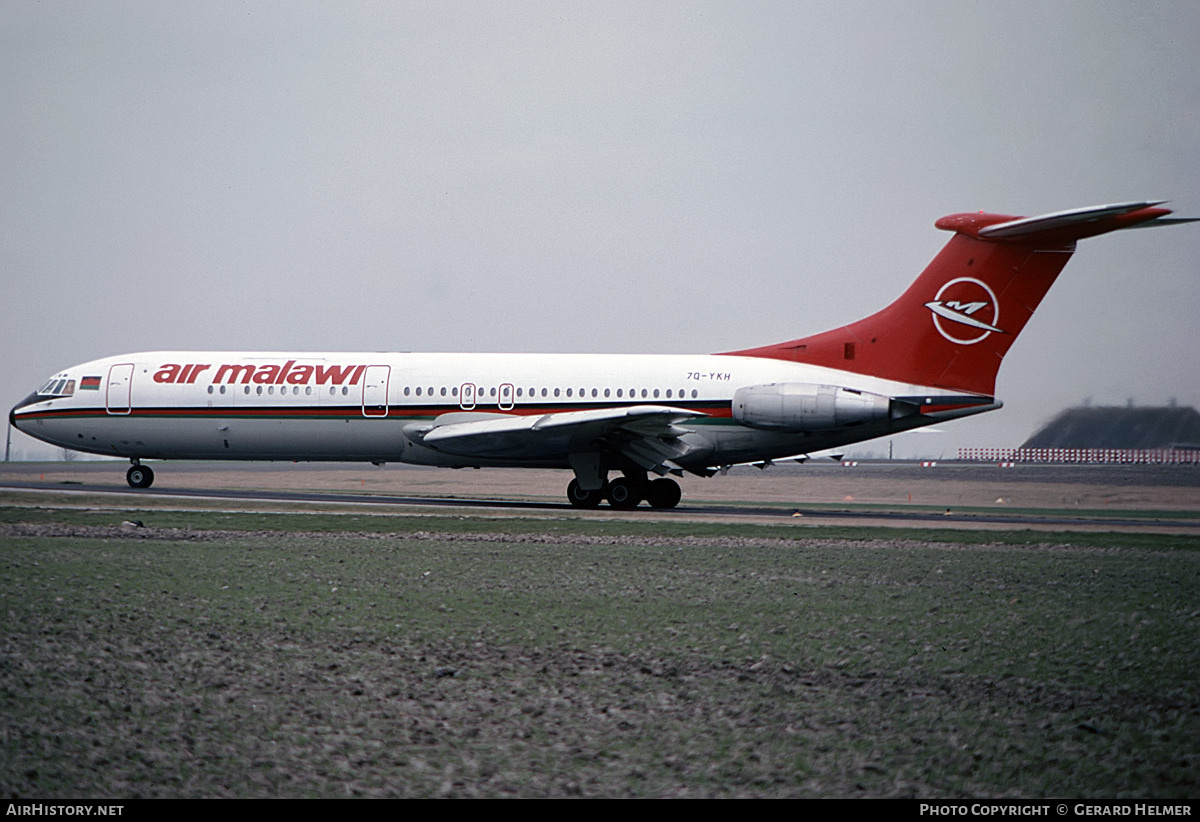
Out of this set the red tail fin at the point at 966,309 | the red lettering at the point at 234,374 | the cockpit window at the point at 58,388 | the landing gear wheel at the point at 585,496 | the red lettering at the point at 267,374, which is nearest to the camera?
the red tail fin at the point at 966,309

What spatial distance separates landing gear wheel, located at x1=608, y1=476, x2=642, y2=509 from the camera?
83.5 ft

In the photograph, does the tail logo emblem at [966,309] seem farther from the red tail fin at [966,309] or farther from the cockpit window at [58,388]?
the cockpit window at [58,388]

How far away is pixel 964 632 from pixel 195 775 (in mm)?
5535

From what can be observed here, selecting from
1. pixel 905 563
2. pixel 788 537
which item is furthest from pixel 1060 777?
pixel 788 537

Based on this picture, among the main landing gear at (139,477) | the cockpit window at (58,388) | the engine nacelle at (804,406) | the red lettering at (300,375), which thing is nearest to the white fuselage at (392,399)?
the red lettering at (300,375)

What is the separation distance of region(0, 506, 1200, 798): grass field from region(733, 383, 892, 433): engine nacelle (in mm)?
12396

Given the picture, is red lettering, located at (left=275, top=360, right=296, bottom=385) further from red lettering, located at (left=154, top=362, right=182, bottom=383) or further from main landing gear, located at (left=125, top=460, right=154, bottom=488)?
main landing gear, located at (left=125, top=460, right=154, bottom=488)

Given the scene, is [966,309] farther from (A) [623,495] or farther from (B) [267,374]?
(B) [267,374]

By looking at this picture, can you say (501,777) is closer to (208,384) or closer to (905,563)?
(905,563)

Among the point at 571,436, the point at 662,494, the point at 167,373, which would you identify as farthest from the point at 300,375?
the point at 662,494

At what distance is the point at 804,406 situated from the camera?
79.6 feet

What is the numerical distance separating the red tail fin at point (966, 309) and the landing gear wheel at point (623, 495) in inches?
222

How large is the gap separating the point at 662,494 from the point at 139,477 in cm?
1484

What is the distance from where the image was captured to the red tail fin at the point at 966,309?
23.5 m
